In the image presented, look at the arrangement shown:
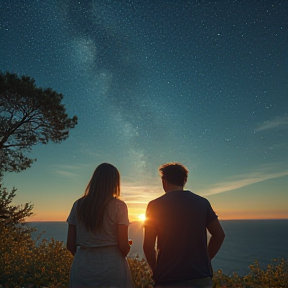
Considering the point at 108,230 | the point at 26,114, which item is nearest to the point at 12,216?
the point at 26,114

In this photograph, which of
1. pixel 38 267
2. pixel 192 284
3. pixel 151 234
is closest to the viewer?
pixel 192 284

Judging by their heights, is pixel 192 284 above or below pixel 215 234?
below

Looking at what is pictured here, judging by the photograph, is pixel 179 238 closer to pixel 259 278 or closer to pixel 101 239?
pixel 101 239

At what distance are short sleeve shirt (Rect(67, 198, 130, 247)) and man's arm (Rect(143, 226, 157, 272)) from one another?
23 cm

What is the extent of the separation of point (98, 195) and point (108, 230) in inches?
14.0

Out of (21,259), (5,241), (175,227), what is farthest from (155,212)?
(5,241)

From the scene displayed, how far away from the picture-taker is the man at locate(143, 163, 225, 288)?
2.58m

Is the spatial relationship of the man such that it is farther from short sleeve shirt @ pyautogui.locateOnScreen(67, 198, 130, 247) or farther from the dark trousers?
short sleeve shirt @ pyautogui.locateOnScreen(67, 198, 130, 247)

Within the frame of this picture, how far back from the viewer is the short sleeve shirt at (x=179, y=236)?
2.58m

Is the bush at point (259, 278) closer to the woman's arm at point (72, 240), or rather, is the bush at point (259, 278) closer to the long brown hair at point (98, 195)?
the woman's arm at point (72, 240)

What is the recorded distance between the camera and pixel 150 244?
2787mm

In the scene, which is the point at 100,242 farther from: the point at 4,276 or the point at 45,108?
the point at 45,108

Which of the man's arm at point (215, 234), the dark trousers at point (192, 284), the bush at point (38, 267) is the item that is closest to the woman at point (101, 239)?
the dark trousers at point (192, 284)

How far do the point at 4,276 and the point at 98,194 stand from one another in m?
5.37
